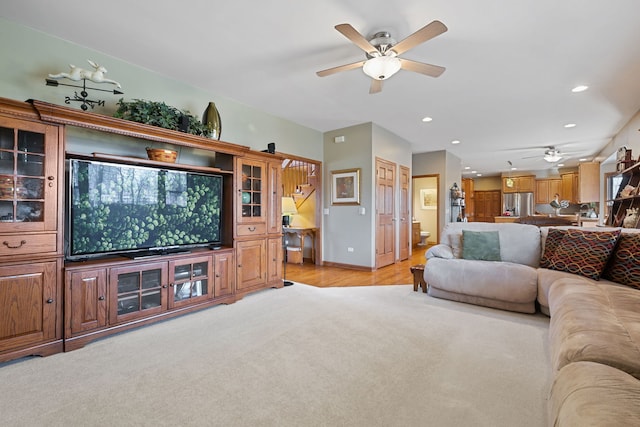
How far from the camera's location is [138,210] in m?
2.69

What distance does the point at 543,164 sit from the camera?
8.95 meters

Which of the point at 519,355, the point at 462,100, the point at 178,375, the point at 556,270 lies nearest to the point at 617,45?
the point at 462,100

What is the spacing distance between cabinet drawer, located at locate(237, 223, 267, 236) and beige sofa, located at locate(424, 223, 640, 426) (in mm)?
2124

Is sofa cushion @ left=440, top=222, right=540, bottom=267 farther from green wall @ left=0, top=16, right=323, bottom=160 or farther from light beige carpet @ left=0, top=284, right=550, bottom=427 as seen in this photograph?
green wall @ left=0, top=16, right=323, bottom=160

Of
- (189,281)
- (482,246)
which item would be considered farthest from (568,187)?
(189,281)

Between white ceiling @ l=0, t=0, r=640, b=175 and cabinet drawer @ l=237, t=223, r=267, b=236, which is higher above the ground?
white ceiling @ l=0, t=0, r=640, b=175

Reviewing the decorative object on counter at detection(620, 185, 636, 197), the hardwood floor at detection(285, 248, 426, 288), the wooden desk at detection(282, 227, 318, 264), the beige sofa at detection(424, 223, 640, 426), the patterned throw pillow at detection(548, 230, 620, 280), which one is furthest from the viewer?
the wooden desk at detection(282, 227, 318, 264)

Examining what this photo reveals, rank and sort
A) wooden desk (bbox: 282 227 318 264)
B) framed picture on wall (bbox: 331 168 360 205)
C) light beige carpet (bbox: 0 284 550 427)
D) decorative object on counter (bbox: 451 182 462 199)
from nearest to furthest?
light beige carpet (bbox: 0 284 550 427), framed picture on wall (bbox: 331 168 360 205), wooden desk (bbox: 282 227 318 264), decorative object on counter (bbox: 451 182 462 199)

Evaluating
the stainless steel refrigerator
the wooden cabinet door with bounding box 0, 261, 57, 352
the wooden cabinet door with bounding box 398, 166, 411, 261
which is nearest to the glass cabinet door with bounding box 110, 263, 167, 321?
the wooden cabinet door with bounding box 0, 261, 57, 352

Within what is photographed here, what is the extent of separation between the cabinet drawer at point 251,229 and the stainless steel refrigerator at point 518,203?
9.76 meters

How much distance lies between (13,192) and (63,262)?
59 cm

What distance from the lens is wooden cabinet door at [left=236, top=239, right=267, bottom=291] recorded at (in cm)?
337

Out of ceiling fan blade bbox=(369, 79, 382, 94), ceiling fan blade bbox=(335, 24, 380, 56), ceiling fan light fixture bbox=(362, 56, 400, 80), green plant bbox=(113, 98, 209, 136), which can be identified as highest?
ceiling fan blade bbox=(335, 24, 380, 56)

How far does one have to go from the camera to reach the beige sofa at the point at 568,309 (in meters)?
0.88
